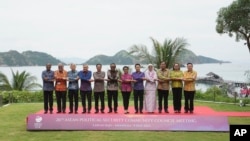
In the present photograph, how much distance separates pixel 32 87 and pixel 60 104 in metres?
7.47


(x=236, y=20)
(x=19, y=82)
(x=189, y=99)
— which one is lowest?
(x=189, y=99)

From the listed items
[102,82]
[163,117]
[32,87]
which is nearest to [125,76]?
[102,82]

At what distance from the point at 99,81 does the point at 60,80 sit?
102 cm

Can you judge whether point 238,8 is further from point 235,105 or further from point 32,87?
point 32,87

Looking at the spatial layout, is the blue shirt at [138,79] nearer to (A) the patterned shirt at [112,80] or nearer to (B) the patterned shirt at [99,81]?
(A) the patterned shirt at [112,80]

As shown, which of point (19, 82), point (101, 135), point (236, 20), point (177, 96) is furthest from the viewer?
point (236, 20)

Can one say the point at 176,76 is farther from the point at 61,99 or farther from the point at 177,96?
the point at 61,99

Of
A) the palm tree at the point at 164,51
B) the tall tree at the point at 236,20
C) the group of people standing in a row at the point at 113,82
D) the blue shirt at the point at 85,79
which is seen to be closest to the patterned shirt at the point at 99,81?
the group of people standing in a row at the point at 113,82

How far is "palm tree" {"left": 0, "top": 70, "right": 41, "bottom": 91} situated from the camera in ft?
56.3

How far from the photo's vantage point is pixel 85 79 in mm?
10305

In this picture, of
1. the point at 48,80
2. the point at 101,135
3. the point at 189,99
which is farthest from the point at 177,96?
the point at 48,80

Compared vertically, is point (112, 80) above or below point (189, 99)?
above

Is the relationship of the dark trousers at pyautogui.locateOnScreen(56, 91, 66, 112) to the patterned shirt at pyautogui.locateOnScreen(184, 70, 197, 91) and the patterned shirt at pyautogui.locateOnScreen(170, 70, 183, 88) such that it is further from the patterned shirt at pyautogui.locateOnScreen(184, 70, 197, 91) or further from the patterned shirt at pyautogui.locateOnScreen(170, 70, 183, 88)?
the patterned shirt at pyautogui.locateOnScreen(184, 70, 197, 91)

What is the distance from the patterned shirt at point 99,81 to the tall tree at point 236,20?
10800mm
